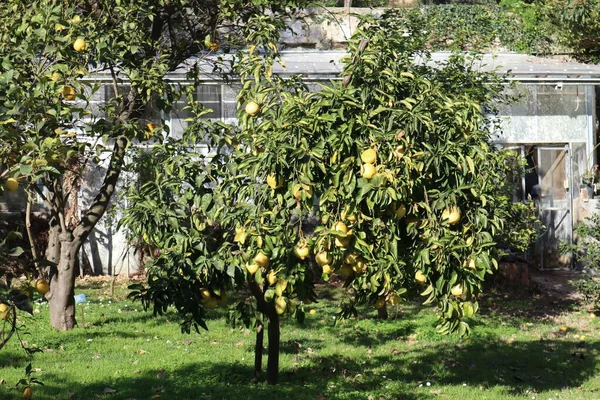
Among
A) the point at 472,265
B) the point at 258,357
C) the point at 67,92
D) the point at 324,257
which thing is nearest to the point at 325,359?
the point at 258,357

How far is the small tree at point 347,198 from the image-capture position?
4.95 metres

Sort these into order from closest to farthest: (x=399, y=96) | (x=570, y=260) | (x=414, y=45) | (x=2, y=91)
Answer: (x=2, y=91), (x=399, y=96), (x=414, y=45), (x=570, y=260)

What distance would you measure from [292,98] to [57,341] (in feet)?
17.0

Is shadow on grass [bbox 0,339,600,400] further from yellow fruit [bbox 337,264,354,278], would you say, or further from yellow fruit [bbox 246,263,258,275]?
yellow fruit [bbox 337,264,354,278]

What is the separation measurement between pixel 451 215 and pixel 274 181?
1.14 metres

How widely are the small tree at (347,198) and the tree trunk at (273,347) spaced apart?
42.2 inches

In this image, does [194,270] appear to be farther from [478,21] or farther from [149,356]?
[478,21]

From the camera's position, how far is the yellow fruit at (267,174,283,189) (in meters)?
5.09

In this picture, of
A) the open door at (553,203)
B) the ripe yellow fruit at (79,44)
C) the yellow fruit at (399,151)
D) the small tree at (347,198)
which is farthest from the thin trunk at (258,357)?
the open door at (553,203)

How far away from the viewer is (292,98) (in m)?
5.31

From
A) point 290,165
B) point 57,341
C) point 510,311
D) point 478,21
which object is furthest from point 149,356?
point 478,21

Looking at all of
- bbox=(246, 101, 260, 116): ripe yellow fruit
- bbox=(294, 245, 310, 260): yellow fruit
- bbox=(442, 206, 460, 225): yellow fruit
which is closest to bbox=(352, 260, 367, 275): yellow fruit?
bbox=(294, 245, 310, 260): yellow fruit

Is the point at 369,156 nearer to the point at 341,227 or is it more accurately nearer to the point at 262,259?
the point at 341,227

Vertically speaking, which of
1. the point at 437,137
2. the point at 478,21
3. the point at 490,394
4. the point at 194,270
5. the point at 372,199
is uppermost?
the point at 478,21
